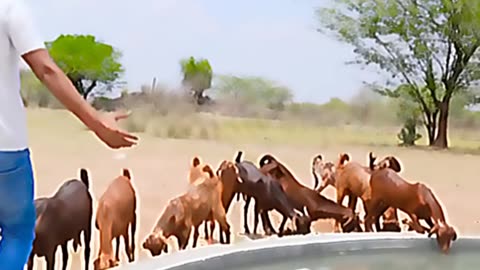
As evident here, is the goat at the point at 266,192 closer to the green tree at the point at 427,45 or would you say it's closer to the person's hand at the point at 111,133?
the green tree at the point at 427,45

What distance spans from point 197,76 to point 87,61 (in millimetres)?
549

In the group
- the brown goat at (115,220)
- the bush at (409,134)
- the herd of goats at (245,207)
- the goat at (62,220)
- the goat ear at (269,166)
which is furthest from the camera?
the bush at (409,134)

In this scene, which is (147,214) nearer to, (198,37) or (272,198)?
(272,198)

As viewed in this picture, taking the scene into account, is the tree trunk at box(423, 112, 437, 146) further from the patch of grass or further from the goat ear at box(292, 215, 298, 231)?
the goat ear at box(292, 215, 298, 231)

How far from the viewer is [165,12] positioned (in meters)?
2.61

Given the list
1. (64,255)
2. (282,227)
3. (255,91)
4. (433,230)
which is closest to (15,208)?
(64,255)

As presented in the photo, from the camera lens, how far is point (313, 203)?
2.38 meters

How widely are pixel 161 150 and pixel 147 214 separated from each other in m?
0.30

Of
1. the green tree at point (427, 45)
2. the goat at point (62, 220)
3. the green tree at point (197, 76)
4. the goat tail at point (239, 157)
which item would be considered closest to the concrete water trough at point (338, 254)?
the goat at point (62, 220)

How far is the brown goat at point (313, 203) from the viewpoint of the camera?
7.79 ft

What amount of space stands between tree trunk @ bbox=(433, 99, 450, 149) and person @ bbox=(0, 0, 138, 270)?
2.44 m

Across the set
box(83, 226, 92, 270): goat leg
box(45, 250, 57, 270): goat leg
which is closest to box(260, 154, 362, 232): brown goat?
box(83, 226, 92, 270): goat leg

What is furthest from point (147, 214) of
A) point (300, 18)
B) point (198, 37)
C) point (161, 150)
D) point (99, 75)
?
point (300, 18)

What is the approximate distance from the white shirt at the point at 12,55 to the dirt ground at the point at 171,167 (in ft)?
2.95
